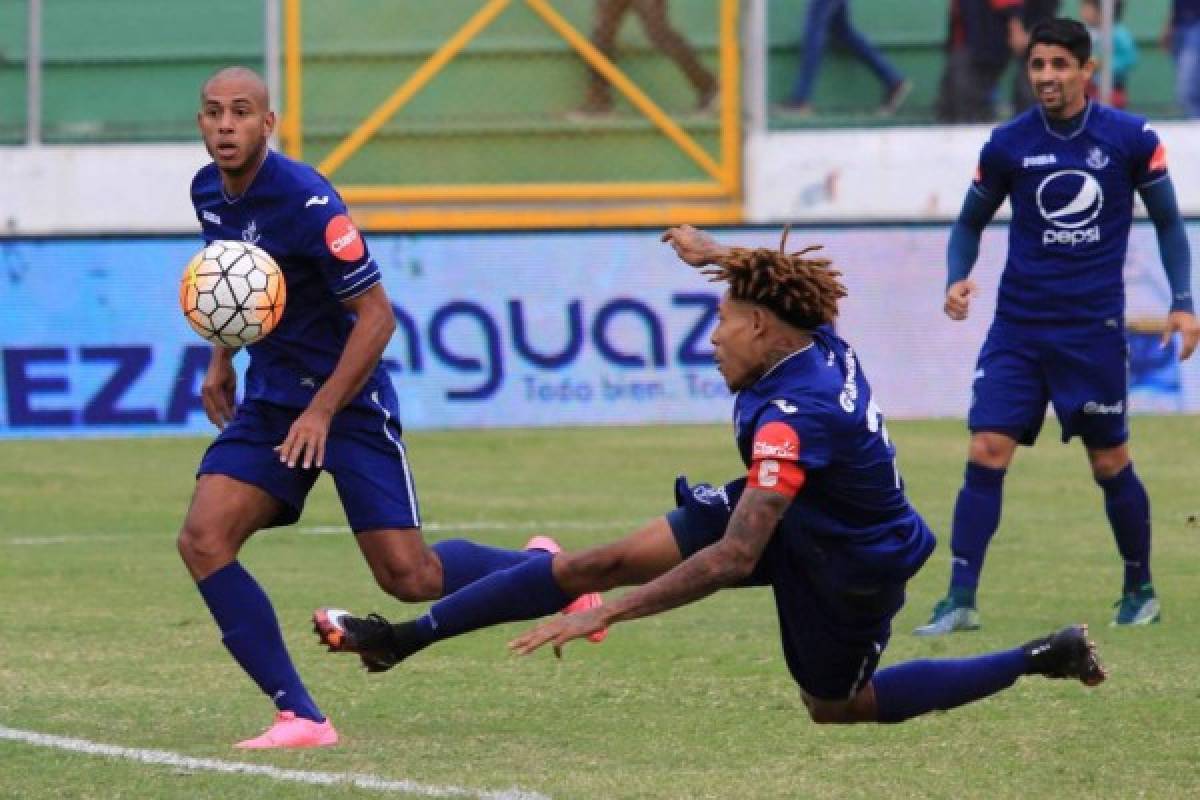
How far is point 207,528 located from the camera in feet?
23.9

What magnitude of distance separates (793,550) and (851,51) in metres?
13.8

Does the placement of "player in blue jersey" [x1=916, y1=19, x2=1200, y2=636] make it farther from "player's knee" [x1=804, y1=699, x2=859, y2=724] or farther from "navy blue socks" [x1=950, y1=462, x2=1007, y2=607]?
"player's knee" [x1=804, y1=699, x2=859, y2=724]

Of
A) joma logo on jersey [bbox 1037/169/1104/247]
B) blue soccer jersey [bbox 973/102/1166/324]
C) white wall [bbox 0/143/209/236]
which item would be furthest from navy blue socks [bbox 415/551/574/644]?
white wall [bbox 0/143/209/236]

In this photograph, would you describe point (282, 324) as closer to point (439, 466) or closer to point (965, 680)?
point (965, 680)

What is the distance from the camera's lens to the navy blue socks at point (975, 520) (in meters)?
9.48

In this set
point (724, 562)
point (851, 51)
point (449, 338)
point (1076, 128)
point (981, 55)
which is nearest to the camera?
point (724, 562)

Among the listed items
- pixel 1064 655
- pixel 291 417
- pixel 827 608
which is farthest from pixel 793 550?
pixel 291 417

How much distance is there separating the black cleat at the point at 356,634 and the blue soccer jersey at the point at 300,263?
0.86 metres

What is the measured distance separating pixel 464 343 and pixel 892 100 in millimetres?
4624

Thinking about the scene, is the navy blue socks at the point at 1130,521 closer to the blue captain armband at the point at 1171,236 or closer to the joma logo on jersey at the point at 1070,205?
the blue captain armband at the point at 1171,236

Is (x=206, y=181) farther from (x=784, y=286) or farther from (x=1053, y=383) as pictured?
(x=1053, y=383)

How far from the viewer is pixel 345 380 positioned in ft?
23.9

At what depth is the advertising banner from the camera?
1667 cm

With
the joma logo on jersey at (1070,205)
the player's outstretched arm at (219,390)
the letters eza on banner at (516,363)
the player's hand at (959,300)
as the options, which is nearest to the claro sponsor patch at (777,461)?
the player's outstretched arm at (219,390)
